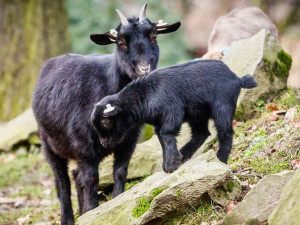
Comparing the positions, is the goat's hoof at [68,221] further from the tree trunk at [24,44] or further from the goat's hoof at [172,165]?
the tree trunk at [24,44]

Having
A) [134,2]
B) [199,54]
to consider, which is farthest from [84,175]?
[199,54]

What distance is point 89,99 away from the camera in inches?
263

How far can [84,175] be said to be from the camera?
671cm

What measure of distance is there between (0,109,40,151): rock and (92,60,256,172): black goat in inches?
216

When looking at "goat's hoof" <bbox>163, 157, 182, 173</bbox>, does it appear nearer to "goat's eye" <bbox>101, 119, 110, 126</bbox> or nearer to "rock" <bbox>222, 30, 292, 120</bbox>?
"goat's eye" <bbox>101, 119, 110, 126</bbox>

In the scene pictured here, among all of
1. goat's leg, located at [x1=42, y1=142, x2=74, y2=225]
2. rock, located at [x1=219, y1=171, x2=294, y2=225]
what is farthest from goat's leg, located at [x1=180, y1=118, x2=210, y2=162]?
goat's leg, located at [x1=42, y1=142, x2=74, y2=225]

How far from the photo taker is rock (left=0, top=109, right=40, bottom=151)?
11.4 meters

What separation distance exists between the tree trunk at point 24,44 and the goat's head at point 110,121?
783 centimetres

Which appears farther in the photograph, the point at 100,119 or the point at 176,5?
the point at 176,5

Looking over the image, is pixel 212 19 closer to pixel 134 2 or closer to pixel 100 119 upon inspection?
pixel 134 2

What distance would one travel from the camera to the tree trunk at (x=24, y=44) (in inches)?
540

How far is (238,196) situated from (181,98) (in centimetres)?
118

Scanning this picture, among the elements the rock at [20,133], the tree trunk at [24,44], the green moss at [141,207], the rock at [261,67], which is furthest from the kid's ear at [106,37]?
the tree trunk at [24,44]

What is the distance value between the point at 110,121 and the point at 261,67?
2815mm
